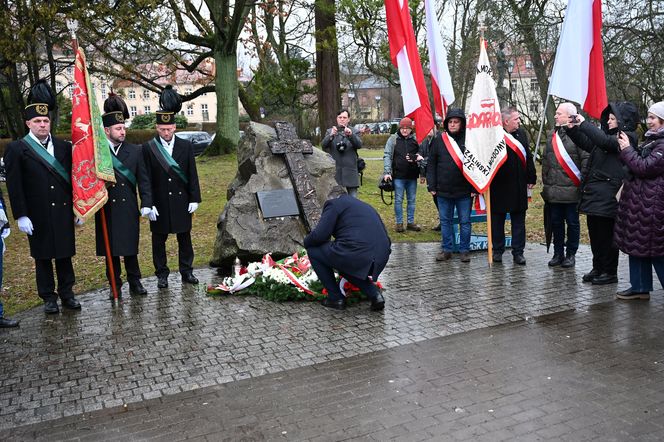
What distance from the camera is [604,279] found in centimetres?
731

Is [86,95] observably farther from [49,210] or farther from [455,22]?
[455,22]

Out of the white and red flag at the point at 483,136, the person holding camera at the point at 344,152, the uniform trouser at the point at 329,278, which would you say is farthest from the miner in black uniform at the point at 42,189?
the white and red flag at the point at 483,136

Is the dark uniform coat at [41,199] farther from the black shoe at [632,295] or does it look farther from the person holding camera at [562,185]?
the black shoe at [632,295]

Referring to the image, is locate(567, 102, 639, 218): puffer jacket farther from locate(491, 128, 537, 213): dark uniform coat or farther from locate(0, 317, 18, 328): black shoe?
locate(0, 317, 18, 328): black shoe

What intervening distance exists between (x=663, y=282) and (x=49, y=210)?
6275mm

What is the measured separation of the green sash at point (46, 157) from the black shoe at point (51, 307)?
1.30 meters

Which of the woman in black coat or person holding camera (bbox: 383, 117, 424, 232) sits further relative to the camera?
person holding camera (bbox: 383, 117, 424, 232)

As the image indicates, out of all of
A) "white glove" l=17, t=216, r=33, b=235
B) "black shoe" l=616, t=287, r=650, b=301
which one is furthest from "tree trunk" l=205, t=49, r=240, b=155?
"black shoe" l=616, t=287, r=650, b=301

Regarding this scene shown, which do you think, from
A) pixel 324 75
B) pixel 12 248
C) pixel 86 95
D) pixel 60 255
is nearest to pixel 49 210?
pixel 60 255

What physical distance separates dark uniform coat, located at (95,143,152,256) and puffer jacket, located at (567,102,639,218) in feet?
16.0

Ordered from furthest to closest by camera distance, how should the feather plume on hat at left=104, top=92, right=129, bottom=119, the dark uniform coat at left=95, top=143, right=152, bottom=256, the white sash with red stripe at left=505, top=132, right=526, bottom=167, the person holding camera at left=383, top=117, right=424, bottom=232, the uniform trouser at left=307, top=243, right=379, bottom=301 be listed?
the person holding camera at left=383, top=117, right=424, bottom=232, the white sash with red stripe at left=505, top=132, right=526, bottom=167, the feather plume on hat at left=104, top=92, right=129, bottom=119, the dark uniform coat at left=95, top=143, right=152, bottom=256, the uniform trouser at left=307, top=243, right=379, bottom=301

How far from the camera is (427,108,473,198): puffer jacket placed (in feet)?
27.9

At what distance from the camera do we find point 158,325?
20.6ft

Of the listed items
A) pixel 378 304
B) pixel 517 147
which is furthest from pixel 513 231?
pixel 378 304
